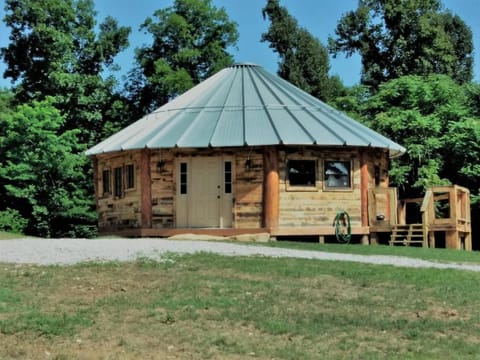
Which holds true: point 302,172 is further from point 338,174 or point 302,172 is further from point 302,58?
point 302,58

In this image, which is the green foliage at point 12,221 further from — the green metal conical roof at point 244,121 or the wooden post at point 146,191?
the wooden post at point 146,191

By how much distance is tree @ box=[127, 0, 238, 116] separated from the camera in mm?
36094

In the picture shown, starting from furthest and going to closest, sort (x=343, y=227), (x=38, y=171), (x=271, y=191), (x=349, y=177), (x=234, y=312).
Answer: (x=38, y=171), (x=349, y=177), (x=343, y=227), (x=271, y=191), (x=234, y=312)

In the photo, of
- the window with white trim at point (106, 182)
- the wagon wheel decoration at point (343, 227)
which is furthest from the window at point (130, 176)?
the wagon wheel decoration at point (343, 227)

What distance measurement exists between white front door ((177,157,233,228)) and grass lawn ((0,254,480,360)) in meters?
8.10

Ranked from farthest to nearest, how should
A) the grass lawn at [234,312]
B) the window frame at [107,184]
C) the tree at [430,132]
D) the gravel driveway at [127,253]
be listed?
1. the tree at [430,132]
2. the window frame at [107,184]
3. the gravel driveway at [127,253]
4. the grass lawn at [234,312]

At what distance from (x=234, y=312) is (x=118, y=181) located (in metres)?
13.9

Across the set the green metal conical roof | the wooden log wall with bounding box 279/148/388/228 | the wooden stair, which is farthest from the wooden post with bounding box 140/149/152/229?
the wooden stair

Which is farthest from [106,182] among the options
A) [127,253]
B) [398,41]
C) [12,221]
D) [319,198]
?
[398,41]

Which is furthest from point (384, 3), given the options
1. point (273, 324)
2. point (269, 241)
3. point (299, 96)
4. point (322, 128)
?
point (273, 324)

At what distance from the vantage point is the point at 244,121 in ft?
Result: 70.5

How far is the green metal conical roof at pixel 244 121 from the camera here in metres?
20.5

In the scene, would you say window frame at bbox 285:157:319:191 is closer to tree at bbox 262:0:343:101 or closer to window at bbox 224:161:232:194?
window at bbox 224:161:232:194

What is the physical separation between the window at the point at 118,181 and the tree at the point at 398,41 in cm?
1835
